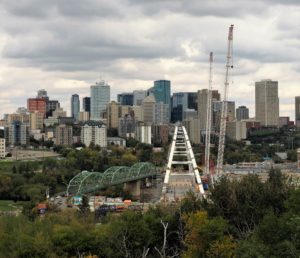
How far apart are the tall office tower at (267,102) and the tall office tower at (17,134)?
193 feet

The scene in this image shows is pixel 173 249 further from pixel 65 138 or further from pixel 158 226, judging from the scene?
pixel 65 138

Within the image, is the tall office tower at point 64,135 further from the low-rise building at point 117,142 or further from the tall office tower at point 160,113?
the tall office tower at point 160,113

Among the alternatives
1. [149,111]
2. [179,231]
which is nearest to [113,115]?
[149,111]

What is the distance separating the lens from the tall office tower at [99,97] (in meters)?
184

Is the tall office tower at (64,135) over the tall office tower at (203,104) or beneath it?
beneath

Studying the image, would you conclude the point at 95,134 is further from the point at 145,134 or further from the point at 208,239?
the point at 208,239

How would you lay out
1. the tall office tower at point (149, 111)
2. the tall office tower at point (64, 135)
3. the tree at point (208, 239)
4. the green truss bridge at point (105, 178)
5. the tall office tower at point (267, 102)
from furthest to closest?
1. the tall office tower at point (149, 111)
2. the tall office tower at point (267, 102)
3. the tall office tower at point (64, 135)
4. the green truss bridge at point (105, 178)
5. the tree at point (208, 239)

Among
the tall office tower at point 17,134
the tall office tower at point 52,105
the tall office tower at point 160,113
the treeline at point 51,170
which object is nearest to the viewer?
the treeline at point 51,170

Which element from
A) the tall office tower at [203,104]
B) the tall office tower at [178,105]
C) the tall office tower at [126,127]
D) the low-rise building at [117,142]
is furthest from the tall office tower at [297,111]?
the low-rise building at [117,142]

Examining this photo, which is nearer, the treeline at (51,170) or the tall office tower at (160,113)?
the treeline at (51,170)

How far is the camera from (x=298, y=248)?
53.9 ft

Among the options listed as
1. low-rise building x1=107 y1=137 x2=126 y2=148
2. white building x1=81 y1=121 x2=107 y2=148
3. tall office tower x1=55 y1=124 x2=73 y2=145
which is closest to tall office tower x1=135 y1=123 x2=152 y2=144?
low-rise building x1=107 y1=137 x2=126 y2=148

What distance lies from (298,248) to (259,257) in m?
1.32

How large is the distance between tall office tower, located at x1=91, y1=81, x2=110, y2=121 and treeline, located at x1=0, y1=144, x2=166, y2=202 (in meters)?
93.5
